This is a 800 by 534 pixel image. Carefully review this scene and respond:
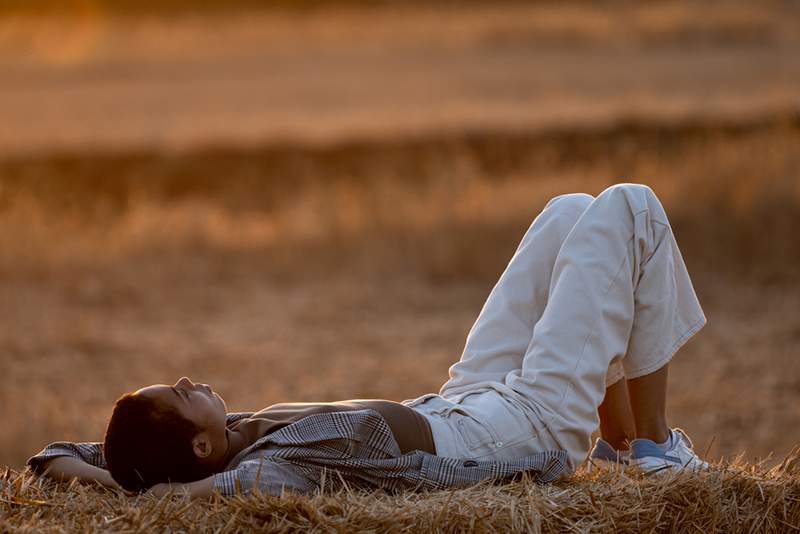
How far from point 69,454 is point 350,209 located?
7.94 meters

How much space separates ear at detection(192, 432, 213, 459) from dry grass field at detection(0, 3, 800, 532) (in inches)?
7.4

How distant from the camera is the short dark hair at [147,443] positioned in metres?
2.96

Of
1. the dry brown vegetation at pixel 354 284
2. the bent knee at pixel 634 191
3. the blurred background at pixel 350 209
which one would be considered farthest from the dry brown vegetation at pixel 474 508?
the dry brown vegetation at pixel 354 284

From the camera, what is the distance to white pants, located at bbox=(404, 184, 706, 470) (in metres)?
3.30

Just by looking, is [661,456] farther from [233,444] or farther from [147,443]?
[147,443]

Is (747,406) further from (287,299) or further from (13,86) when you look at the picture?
(13,86)

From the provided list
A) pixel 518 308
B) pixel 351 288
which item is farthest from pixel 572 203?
pixel 351 288

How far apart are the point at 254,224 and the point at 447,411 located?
8.65 meters

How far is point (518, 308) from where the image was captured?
3.58 m

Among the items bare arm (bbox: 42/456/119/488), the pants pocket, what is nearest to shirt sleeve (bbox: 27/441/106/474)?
Result: bare arm (bbox: 42/456/119/488)

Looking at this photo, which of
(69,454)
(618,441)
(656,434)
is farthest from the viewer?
(618,441)

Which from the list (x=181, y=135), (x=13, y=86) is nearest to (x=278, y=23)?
A: (x=13, y=86)

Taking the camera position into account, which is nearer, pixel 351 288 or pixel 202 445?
pixel 202 445

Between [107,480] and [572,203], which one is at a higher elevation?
[572,203]
